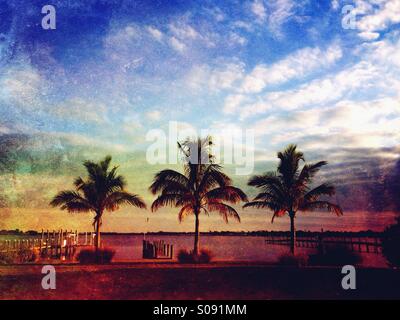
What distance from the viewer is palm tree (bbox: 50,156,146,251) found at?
2341 cm

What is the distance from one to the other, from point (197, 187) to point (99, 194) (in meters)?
5.94

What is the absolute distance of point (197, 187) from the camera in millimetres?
22578

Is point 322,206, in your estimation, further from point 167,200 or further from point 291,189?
point 167,200

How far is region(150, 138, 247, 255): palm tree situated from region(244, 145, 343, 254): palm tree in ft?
6.69

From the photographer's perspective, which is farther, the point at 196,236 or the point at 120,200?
the point at 120,200

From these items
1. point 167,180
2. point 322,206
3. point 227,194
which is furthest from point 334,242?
→ point 167,180

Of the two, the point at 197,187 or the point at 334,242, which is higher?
the point at 197,187

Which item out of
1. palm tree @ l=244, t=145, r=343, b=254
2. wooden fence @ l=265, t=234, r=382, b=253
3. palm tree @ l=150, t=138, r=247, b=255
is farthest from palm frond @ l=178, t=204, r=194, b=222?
wooden fence @ l=265, t=234, r=382, b=253

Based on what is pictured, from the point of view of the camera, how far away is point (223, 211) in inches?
885

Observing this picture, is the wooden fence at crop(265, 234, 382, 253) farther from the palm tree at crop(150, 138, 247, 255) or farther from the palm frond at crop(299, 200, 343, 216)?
the palm tree at crop(150, 138, 247, 255)

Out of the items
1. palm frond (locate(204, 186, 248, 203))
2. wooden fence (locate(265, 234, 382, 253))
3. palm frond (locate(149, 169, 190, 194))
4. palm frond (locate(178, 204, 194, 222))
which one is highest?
palm frond (locate(149, 169, 190, 194))

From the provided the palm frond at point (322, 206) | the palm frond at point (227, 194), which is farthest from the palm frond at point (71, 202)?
the palm frond at point (322, 206)

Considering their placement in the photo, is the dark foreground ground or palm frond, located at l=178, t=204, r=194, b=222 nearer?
the dark foreground ground
